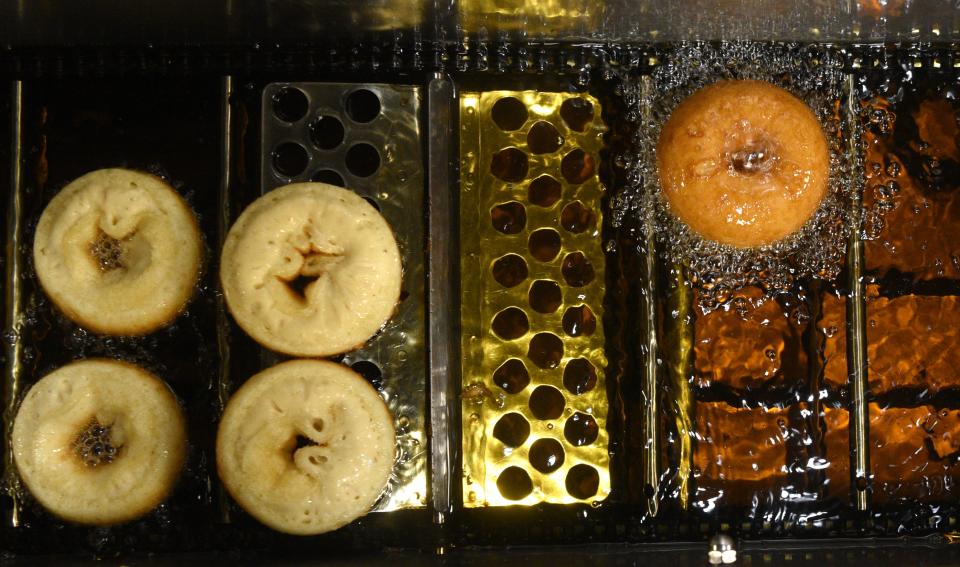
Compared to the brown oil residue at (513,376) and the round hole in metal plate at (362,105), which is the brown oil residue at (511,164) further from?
the brown oil residue at (513,376)

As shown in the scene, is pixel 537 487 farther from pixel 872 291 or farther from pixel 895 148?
pixel 895 148

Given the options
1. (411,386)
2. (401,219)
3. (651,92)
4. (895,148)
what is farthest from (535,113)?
(895,148)

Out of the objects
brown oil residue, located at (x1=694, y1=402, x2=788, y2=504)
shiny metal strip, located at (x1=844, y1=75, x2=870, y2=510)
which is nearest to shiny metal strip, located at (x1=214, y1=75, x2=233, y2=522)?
brown oil residue, located at (x1=694, y1=402, x2=788, y2=504)

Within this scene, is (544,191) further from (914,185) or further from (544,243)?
(914,185)

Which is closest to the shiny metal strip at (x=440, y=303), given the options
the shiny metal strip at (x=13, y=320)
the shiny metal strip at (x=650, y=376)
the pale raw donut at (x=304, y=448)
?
the pale raw donut at (x=304, y=448)

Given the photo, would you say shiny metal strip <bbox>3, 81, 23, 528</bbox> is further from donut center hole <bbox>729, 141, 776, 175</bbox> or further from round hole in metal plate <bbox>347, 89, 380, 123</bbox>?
donut center hole <bbox>729, 141, 776, 175</bbox>
